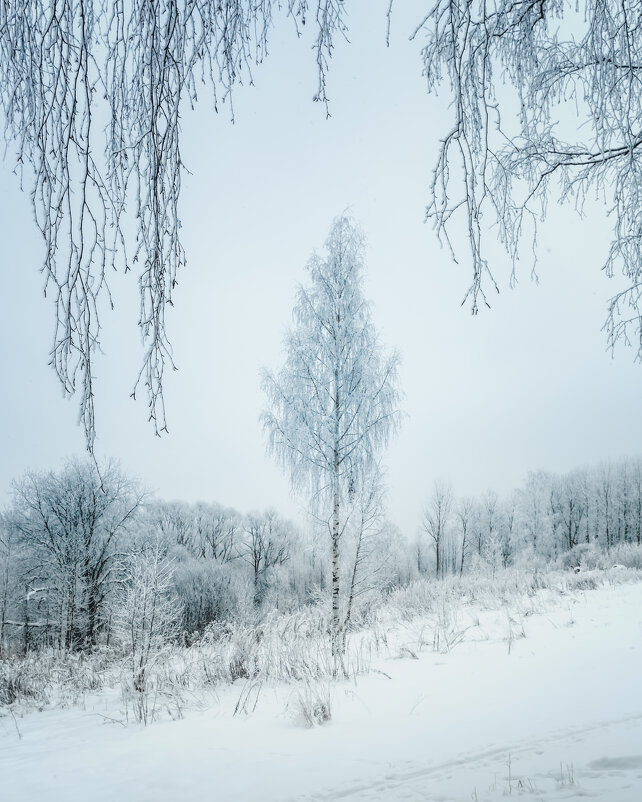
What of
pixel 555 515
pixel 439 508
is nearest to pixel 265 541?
pixel 439 508

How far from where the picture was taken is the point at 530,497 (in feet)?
155

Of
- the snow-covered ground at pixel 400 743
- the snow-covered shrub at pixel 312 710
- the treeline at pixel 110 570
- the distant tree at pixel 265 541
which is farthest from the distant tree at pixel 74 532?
the distant tree at pixel 265 541

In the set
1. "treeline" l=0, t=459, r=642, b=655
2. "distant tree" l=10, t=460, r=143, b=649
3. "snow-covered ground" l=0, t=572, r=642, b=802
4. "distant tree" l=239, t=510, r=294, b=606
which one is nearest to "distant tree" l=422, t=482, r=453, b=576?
"treeline" l=0, t=459, r=642, b=655

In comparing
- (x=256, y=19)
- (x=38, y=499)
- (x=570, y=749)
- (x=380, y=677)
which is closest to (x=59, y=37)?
(x=256, y=19)

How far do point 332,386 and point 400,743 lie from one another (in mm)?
6083

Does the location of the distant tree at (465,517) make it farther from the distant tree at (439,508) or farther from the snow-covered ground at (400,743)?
the snow-covered ground at (400,743)

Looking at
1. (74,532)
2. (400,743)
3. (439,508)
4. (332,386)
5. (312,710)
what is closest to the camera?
(400,743)

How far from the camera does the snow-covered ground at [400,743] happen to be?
72.7 inches

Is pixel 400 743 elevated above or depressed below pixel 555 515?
above

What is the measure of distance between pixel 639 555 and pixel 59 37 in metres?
19.1

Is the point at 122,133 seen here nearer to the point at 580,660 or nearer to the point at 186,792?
the point at 186,792

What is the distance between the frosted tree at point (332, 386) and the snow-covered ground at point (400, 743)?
403 cm

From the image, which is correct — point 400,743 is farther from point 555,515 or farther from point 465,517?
point 555,515

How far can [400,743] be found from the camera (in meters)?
2.32
